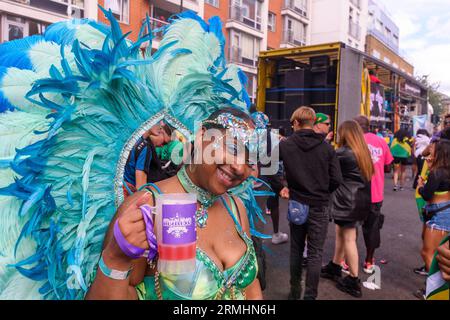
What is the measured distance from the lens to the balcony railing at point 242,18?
22.3 meters

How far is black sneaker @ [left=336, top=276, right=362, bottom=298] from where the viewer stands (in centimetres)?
372

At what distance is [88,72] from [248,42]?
23.8 m

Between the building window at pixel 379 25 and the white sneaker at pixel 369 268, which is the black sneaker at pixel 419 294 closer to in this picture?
the white sneaker at pixel 369 268

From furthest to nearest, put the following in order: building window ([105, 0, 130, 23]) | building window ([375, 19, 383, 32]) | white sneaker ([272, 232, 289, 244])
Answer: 1. building window ([375, 19, 383, 32])
2. building window ([105, 0, 130, 23])
3. white sneaker ([272, 232, 289, 244])

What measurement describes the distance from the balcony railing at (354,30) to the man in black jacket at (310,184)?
31.2 meters

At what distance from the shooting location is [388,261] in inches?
187

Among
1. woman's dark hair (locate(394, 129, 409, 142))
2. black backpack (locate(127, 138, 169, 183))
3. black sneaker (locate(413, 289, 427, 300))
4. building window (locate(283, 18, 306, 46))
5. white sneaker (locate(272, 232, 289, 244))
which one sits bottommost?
black sneaker (locate(413, 289, 427, 300))

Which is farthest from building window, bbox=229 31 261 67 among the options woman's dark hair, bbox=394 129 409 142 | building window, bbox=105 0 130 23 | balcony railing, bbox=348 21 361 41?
woman's dark hair, bbox=394 129 409 142

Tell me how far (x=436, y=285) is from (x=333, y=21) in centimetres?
3211

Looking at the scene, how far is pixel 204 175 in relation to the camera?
145cm

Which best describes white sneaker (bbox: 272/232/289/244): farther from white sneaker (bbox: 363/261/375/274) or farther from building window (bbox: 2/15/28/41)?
building window (bbox: 2/15/28/41)

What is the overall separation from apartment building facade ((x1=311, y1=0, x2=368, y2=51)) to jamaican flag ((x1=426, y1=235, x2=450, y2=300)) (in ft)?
100

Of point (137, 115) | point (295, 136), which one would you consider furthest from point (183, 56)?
point (295, 136)

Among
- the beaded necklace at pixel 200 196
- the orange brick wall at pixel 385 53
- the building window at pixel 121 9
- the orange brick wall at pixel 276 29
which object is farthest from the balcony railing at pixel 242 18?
the beaded necklace at pixel 200 196
